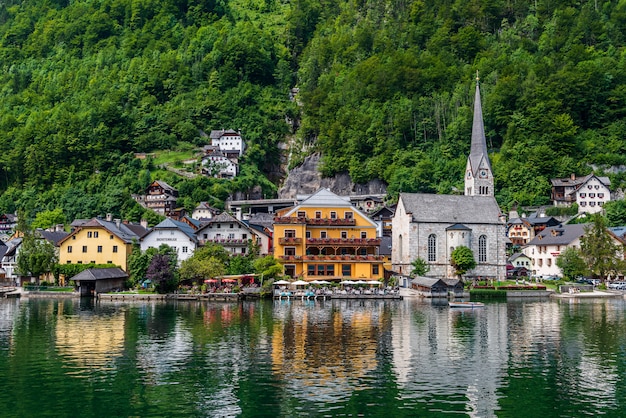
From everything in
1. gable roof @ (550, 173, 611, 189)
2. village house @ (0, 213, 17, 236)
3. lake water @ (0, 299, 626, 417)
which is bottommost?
lake water @ (0, 299, 626, 417)

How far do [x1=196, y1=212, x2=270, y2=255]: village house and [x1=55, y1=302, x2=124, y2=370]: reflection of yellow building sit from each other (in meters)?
27.0

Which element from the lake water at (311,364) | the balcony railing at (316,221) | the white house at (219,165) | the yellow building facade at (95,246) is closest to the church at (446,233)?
the balcony railing at (316,221)

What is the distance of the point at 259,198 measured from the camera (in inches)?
5241

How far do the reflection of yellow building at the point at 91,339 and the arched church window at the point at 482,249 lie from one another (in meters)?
46.6

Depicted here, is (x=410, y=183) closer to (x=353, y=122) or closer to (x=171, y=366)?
(x=353, y=122)

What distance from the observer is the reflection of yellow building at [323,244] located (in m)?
73.6

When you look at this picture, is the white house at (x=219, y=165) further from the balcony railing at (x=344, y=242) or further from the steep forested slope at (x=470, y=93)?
→ the balcony railing at (x=344, y=242)

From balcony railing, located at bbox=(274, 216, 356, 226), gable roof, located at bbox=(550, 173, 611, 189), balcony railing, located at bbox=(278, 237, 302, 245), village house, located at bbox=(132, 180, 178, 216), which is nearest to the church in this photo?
balcony railing, located at bbox=(274, 216, 356, 226)

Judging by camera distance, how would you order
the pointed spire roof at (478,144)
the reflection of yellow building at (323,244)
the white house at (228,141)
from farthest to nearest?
1. the white house at (228,141)
2. the pointed spire roof at (478,144)
3. the reflection of yellow building at (323,244)

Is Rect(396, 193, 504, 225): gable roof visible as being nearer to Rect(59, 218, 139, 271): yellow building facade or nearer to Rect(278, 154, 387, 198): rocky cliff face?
Rect(59, 218, 139, 271): yellow building facade

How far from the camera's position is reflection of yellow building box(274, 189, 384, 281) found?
242 feet

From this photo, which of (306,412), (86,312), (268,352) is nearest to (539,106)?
(86,312)

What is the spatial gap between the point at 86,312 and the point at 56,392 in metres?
29.2

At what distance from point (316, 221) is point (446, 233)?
58.9ft
